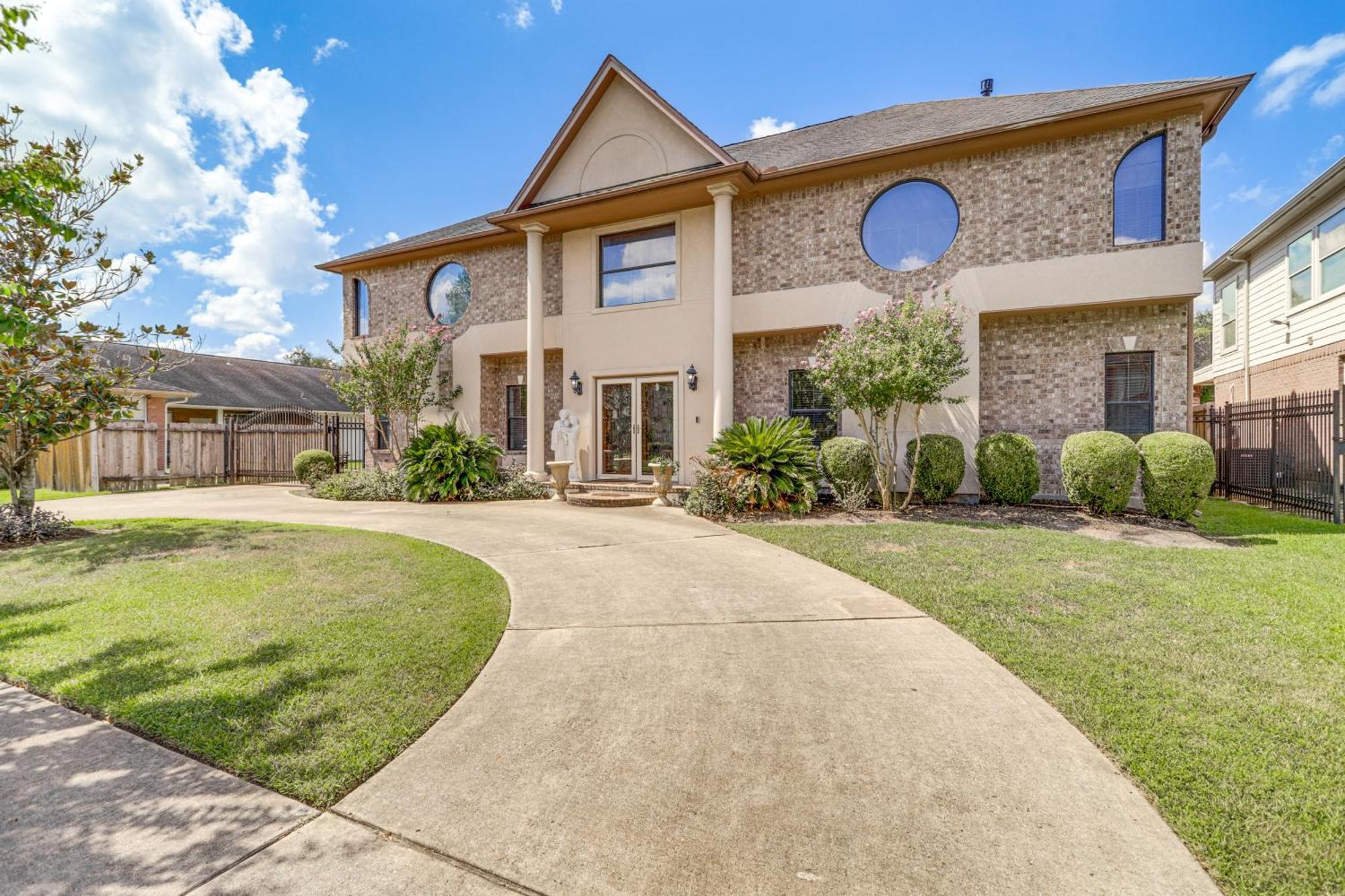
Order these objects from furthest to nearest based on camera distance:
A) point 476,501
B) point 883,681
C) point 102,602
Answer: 1. point 476,501
2. point 102,602
3. point 883,681

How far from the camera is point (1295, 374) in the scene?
1391 cm

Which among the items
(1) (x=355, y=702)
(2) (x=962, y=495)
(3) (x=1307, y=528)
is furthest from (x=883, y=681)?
(3) (x=1307, y=528)

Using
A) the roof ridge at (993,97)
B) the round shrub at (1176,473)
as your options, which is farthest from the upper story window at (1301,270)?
the round shrub at (1176,473)

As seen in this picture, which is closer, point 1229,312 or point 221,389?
point 1229,312

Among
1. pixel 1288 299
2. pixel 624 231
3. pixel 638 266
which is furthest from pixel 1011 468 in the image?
pixel 1288 299

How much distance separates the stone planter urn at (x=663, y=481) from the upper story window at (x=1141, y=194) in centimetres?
859

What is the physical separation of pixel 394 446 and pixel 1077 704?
15.1 metres

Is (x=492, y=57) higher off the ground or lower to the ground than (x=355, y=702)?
higher

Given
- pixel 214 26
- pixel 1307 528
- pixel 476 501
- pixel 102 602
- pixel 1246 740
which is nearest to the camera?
pixel 1246 740

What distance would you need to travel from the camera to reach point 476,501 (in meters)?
11.7

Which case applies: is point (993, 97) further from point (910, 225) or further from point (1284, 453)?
point (1284, 453)

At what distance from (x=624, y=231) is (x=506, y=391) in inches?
203

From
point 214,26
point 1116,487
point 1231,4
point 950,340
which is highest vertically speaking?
point 1231,4

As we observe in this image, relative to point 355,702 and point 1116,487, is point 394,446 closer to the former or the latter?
point 355,702
